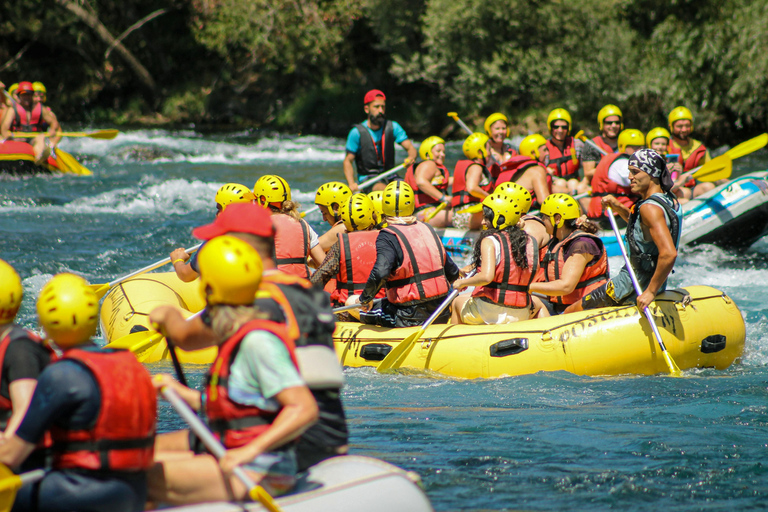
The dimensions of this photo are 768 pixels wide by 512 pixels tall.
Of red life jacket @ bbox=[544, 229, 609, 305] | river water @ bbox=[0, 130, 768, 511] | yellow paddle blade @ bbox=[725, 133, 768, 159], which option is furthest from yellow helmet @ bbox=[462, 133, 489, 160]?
red life jacket @ bbox=[544, 229, 609, 305]

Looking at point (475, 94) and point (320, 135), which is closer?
point (475, 94)

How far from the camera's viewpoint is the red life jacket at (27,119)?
14.0 meters

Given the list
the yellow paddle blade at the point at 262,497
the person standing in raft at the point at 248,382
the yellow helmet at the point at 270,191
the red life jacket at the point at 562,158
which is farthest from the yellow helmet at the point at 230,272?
the red life jacket at the point at 562,158

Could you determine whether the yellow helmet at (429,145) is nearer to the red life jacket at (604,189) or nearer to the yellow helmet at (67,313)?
the red life jacket at (604,189)

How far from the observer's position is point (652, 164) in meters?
5.03

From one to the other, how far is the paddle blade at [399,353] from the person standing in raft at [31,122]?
34.7ft

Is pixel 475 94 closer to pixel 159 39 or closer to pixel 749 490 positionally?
pixel 159 39

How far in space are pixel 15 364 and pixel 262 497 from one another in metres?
0.97

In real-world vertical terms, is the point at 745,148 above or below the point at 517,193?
above

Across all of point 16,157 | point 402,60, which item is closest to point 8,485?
point 16,157

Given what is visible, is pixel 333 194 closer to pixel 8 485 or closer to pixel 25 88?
pixel 8 485

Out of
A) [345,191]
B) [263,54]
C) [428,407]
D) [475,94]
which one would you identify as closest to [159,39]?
[263,54]

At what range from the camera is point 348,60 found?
26.6 meters

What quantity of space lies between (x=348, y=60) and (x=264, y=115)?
11.2 ft
